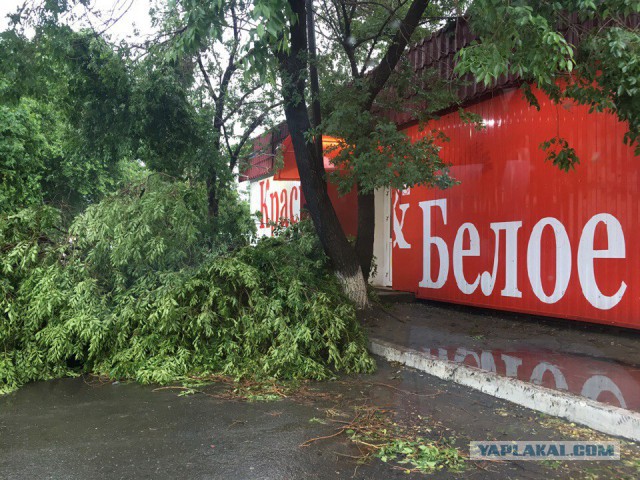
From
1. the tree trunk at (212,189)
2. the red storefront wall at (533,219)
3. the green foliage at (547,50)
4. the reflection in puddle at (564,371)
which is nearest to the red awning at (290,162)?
the tree trunk at (212,189)

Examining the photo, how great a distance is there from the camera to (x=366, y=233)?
33.4ft

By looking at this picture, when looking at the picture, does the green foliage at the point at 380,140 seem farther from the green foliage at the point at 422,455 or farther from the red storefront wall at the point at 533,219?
the green foliage at the point at 422,455

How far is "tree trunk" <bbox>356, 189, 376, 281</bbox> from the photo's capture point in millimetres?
10117

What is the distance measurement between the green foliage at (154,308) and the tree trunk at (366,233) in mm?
2826

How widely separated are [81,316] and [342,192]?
4.33m

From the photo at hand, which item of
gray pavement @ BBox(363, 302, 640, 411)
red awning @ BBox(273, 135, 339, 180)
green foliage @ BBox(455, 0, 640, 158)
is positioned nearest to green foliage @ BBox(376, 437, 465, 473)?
gray pavement @ BBox(363, 302, 640, 411)

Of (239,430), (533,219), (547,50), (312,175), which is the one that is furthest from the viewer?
(312,175)

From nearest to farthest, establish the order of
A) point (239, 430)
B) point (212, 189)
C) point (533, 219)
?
point (239, 430), point (533, 219), point (212, 189)

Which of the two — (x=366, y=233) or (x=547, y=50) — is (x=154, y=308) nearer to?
(x=366, y=233)

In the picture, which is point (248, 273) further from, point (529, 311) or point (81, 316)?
point (529, 311)

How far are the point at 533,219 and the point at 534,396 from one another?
4.08m

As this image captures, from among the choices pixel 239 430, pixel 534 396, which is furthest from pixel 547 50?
pixel 239 430

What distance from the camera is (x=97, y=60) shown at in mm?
9719

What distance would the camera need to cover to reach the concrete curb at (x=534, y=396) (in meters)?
4.50
